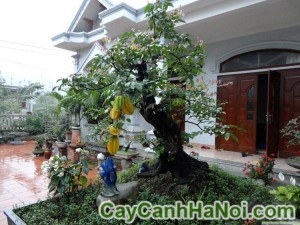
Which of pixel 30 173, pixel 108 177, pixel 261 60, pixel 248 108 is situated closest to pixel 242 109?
pixel 248 108

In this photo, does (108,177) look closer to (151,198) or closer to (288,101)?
(151,198)

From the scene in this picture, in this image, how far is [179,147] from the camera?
2.71 metres

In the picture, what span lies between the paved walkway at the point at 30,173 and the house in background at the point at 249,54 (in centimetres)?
68

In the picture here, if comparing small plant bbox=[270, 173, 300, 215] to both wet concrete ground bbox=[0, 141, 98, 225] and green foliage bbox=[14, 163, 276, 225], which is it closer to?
green foliage bbox=[14, 163, 276, 225]

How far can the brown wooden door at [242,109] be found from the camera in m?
5.16

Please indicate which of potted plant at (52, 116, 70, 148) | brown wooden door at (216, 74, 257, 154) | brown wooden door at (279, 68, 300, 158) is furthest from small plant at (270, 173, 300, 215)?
potted plant at (52, 116, 70, 148)

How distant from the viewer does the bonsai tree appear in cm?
198

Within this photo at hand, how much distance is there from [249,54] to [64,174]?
15.7 ft

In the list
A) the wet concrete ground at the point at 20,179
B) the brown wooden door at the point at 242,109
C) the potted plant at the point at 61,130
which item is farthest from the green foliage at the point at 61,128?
the brown wooden door at the point at 242,109

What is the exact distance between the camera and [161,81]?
199cm

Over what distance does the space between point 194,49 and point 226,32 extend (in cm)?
330

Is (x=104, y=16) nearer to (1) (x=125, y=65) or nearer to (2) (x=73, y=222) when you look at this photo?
(1) (x=125, y=65)

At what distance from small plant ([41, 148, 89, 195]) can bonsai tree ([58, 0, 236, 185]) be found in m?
0.69

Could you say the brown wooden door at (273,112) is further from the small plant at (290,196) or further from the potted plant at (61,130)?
the potted plant at (61,130)
